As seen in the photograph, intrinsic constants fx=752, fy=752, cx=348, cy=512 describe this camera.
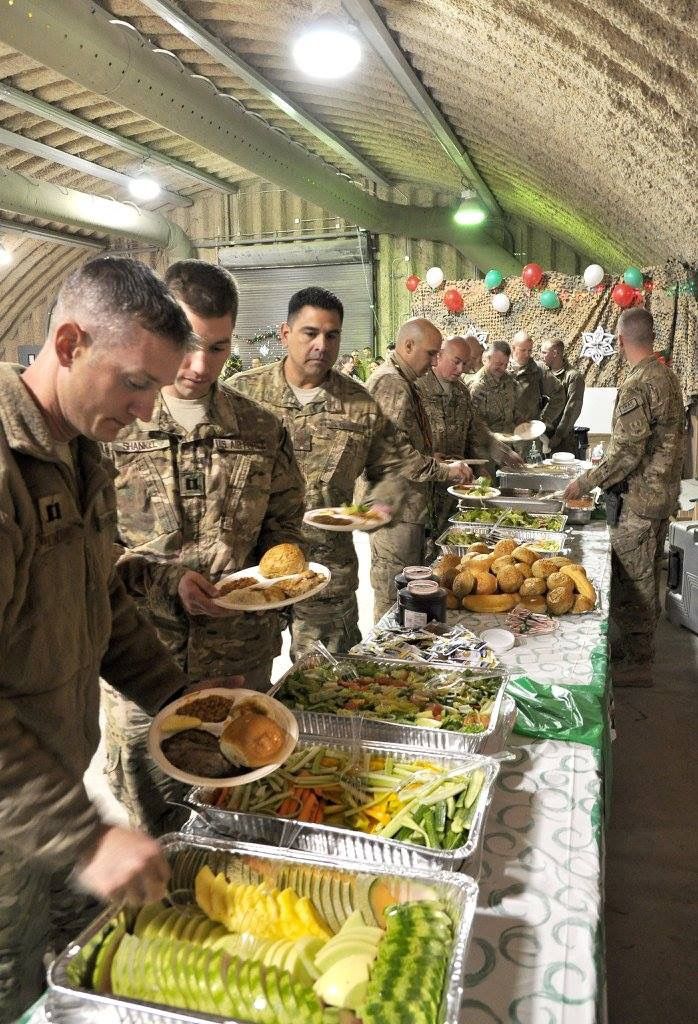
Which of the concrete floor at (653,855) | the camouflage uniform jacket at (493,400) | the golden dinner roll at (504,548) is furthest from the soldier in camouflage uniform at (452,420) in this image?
the golden dinner roll at (504,548)

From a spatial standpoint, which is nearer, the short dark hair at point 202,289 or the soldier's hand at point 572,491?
the short dark hair at point 202,289

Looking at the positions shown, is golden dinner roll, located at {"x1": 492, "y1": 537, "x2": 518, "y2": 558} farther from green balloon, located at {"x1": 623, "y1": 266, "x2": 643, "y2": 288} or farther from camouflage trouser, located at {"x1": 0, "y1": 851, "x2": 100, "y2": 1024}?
green balloon, located at {"x1": 623, "y1": 266, "x2": 643, "y2": 288}

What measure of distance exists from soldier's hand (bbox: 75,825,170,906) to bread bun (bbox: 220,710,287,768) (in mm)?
243

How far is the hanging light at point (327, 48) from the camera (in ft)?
14.7

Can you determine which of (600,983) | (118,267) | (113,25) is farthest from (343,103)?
(600,983)

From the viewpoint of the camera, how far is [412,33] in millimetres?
5008

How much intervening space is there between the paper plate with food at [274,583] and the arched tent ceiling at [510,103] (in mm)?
2420

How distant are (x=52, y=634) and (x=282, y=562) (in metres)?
0.82

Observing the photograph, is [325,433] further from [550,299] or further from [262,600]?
[550,299]

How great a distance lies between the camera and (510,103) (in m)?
5.55

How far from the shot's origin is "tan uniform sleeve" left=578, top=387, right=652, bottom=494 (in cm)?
412

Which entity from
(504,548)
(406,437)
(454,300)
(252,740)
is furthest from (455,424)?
(454,300)

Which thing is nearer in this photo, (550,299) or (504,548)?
(504,548)

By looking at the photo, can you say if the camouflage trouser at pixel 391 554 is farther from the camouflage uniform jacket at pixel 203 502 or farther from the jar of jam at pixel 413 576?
the camouflage uniform jacket at pixel 203 502
